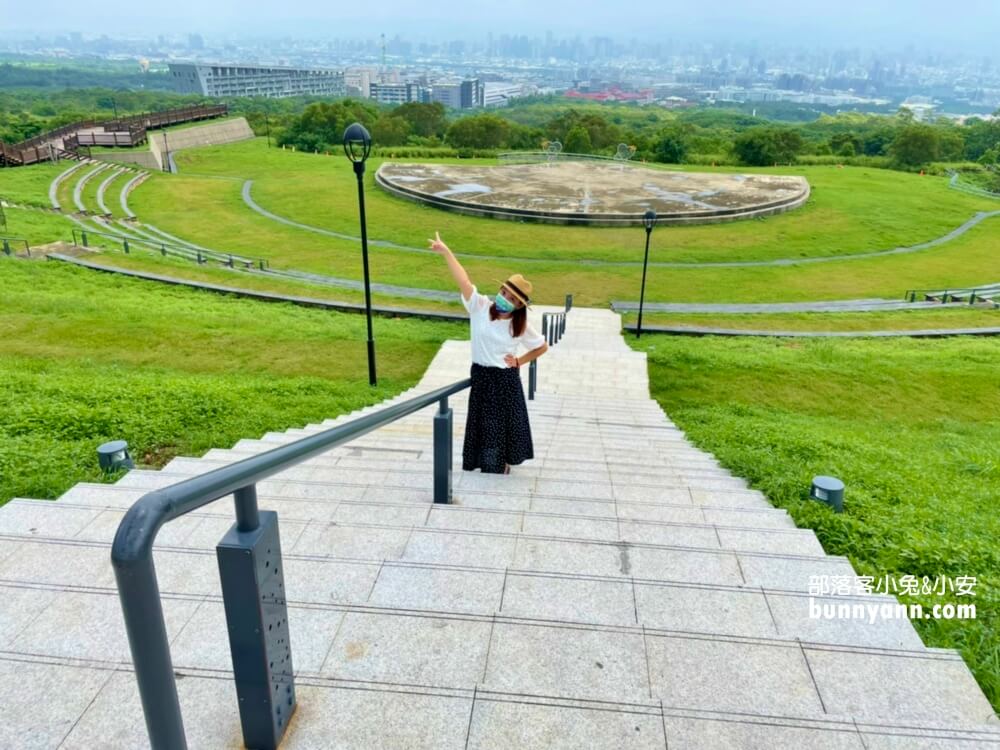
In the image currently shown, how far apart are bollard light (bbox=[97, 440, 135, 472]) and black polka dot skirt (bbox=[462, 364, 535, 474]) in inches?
95.4

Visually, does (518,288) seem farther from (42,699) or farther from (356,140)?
(356,140)

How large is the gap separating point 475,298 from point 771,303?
18973 mm

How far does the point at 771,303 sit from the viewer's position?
20766 millimetres

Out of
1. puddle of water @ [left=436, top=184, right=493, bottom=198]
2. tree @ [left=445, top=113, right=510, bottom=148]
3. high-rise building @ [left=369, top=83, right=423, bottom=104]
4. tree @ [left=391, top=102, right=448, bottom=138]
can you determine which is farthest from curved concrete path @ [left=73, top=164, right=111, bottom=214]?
high-rise building @ [left=369, top=83, right=423, bottom=104]

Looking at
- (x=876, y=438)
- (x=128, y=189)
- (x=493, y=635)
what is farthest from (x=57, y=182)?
(x=493, y=635)

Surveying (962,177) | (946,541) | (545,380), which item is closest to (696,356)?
(545,380)

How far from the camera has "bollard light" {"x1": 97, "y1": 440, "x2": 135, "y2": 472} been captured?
14.5 feet

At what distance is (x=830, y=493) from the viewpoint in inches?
171

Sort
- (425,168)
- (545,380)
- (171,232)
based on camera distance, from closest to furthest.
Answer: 1. (545,380)
2. (171,232)
3. (425,168)

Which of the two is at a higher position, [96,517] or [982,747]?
[982,747]

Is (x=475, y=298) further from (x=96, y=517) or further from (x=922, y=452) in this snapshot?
(x=922, y=452)

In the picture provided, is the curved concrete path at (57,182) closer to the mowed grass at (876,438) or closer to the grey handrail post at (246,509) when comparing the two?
the mowed grass at (876,438)

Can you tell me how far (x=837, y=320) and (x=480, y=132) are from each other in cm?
4109

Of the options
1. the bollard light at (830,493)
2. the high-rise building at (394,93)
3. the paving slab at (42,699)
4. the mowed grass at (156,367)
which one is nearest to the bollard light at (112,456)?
the mowed grass at (156,367)
